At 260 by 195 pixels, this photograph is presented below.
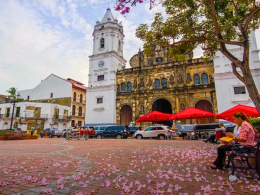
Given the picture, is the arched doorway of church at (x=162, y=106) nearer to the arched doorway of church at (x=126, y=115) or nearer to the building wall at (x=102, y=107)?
the arched doorway of church at (x=126, y=115)

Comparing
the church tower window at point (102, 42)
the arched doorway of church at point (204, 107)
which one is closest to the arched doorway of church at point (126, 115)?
the arched doorway of church at point (204, 107)

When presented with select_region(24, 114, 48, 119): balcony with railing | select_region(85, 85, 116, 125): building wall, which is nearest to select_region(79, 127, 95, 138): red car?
select_region(85, 85, 116, 125): building wall

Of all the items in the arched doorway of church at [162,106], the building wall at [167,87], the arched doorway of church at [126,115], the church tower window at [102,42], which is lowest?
the arched doorway of church at [126,115]

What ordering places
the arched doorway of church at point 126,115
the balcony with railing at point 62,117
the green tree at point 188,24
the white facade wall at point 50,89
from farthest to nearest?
the white facade wall at point 50,89
the balcony with railing at point 62,117
the arched doorway of church at point 126,115
the green tree at point 188,24

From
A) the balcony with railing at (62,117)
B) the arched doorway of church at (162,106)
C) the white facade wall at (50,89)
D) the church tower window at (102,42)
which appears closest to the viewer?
the arched doorway of church at (162,106)

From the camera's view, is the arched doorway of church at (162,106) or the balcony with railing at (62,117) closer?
the arched doorway of church at (162,106)

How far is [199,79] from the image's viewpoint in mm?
26203

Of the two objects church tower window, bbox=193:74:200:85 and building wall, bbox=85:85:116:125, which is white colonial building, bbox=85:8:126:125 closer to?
building wall, bbox=85:85:116:125

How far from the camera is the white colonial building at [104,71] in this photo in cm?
3017

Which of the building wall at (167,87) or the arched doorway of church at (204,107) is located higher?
the building wall at (167,87)

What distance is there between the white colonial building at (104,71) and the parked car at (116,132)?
299 inches

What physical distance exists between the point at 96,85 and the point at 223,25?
24929 millimetres

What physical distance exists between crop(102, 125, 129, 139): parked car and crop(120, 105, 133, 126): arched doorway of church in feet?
26.5

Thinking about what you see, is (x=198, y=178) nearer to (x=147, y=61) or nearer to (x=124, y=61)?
(x=147, y=61)
